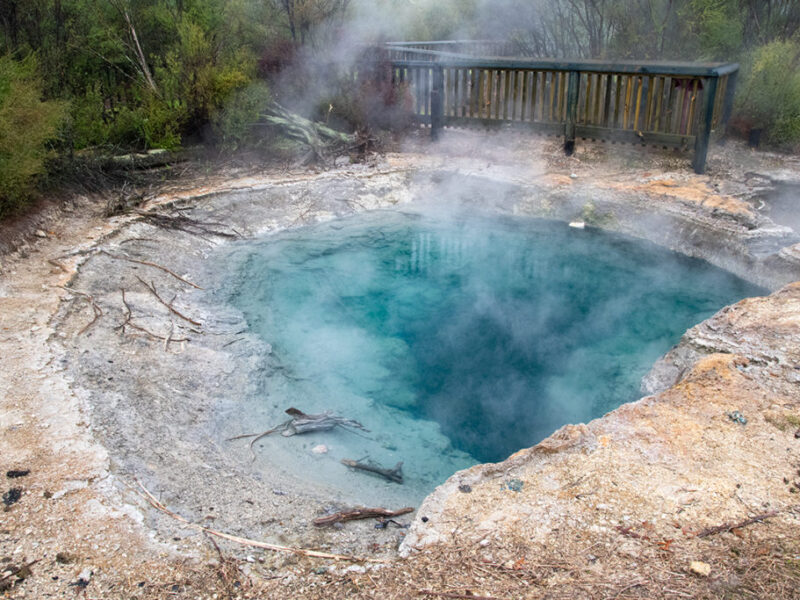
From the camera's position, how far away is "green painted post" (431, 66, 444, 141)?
36.3 feet

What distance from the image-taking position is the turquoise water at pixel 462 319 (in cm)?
543

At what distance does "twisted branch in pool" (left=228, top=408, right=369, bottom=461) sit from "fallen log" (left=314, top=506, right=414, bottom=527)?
3.91ft

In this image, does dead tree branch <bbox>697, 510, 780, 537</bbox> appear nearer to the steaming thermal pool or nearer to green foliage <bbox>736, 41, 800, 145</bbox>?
the steaming thermal pool

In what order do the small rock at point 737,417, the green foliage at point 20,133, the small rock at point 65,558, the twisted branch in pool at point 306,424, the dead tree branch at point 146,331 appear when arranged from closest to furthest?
the small rock at point 65,558 → the small rock at point 737,417 → the twisted branch in pool at point 306,424 → the dead tree branch at point 146,331 → the green foliage at point 20,133

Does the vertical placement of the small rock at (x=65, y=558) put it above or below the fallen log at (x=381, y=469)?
above

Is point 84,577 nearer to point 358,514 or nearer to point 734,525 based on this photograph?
point 358,514

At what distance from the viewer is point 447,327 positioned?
6.79 m

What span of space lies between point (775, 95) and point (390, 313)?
7.11m

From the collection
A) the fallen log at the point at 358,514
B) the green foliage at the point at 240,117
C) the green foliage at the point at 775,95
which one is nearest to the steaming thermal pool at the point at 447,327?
the fallen log at the point at 358,514

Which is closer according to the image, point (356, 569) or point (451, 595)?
point (451, 595)

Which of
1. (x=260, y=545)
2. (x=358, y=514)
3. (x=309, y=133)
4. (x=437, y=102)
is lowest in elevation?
(x=358, y=514)

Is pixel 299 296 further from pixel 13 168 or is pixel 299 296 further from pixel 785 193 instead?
pixel 785 193

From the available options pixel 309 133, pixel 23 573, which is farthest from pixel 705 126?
pixel 23 573

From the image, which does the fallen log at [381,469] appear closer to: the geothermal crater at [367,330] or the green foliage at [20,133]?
the geothermal crater at [367,330]
